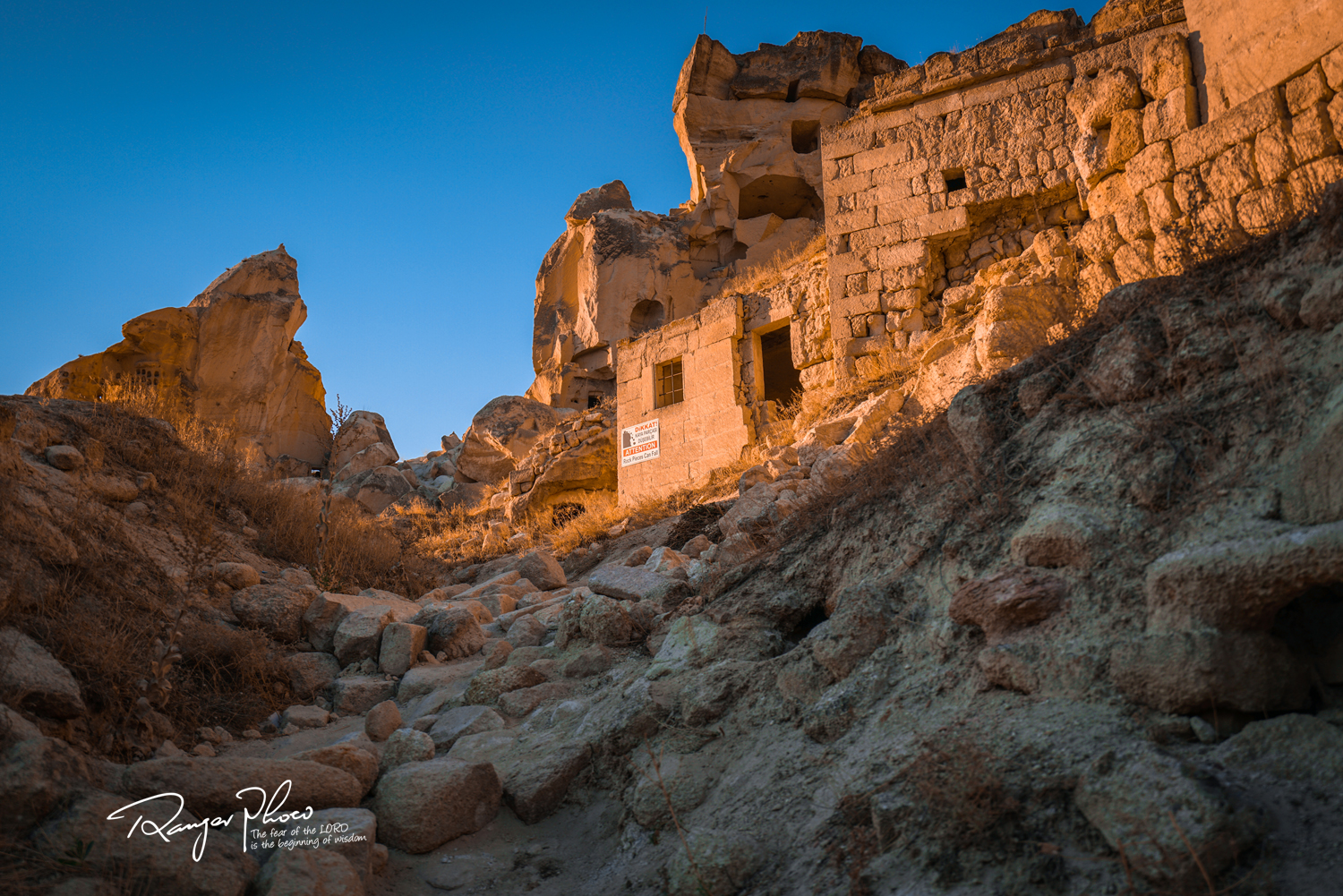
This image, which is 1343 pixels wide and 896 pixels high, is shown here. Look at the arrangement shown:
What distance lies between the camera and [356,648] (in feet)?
16.4

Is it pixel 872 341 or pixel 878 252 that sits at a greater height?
pixel 878 252

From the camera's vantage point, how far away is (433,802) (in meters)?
2.85

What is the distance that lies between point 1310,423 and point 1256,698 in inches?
32.2

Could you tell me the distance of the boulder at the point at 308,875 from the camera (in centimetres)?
217

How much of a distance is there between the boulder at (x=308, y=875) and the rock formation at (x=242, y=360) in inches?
776

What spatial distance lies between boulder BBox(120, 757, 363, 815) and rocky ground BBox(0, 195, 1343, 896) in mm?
12

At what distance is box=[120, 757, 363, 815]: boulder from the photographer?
258cm

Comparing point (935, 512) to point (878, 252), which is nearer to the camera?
point (935, 512)

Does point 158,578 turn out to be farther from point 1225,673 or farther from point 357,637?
point 1225,673

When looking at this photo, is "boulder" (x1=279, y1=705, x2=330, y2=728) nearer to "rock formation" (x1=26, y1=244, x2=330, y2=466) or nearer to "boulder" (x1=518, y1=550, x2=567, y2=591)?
"boulder" (x1=518, y1=550, x2=567, y2=591)

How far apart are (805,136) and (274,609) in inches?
775

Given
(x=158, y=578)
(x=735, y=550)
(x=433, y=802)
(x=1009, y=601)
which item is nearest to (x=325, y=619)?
(x=158, y=578)

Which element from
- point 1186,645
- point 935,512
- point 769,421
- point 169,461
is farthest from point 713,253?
point 1186,645

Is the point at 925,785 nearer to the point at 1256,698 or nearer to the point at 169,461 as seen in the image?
A: the point at 1256,698
